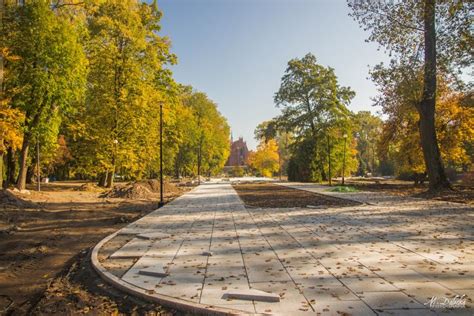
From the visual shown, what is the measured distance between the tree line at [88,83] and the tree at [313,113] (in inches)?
616

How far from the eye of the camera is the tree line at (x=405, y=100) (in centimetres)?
1606

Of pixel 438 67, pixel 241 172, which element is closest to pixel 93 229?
pixel 438 67

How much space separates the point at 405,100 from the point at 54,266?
19.7m

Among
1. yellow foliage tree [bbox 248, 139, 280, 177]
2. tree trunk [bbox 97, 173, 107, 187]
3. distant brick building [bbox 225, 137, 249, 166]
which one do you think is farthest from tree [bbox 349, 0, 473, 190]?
distant brick building [bbox 225, 137, 249, 166]

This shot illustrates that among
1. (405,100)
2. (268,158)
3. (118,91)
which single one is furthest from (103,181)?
(268,158)

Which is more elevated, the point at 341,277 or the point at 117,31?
the point at 117,31

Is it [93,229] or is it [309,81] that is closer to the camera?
[93,229]

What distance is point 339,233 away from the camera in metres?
8.45

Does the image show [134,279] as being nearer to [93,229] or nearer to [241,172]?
[93,229]

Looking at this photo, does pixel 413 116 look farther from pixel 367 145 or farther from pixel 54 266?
pixel 367 145

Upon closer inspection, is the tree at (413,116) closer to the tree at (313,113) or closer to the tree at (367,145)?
the tree at (313,113)

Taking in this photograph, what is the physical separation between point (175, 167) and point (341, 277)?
5822 centimetres

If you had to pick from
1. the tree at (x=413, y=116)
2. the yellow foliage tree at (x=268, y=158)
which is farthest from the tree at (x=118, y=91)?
the yellow foliage tree at (x=268, y=158)

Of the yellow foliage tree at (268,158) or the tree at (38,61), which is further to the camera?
the yellow foliage tree at (268,158)
